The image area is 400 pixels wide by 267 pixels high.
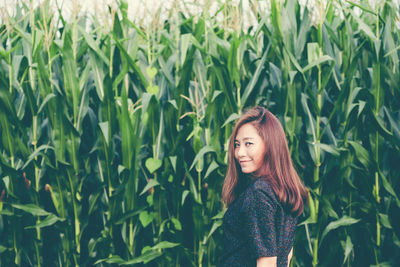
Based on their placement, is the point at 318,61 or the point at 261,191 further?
the point at 318,61

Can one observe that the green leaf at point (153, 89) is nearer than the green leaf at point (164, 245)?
No

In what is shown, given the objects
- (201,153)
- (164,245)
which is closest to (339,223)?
(201,153)

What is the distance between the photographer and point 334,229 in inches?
135

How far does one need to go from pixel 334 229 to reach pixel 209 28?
1.59 meters

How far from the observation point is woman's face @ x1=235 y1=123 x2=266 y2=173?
2061 millimetres

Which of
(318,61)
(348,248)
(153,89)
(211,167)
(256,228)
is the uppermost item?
(318,61)

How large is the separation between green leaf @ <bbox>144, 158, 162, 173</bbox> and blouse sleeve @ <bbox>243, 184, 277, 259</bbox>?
142 centimetres

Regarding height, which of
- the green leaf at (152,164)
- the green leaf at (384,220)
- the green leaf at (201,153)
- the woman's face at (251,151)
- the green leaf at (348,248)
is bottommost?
the green leaf at (348,248)

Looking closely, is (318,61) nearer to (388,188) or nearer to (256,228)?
(388,188)

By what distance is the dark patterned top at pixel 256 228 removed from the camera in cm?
185

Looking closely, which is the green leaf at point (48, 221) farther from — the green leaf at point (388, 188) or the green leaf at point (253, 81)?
the green leaf at point (388, 188)

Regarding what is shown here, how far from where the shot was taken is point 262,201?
1878 mm

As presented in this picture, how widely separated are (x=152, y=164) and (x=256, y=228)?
150cm

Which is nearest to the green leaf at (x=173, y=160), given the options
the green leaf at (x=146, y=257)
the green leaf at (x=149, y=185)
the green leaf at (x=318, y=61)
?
the green leaf at (x=149, y=185)
